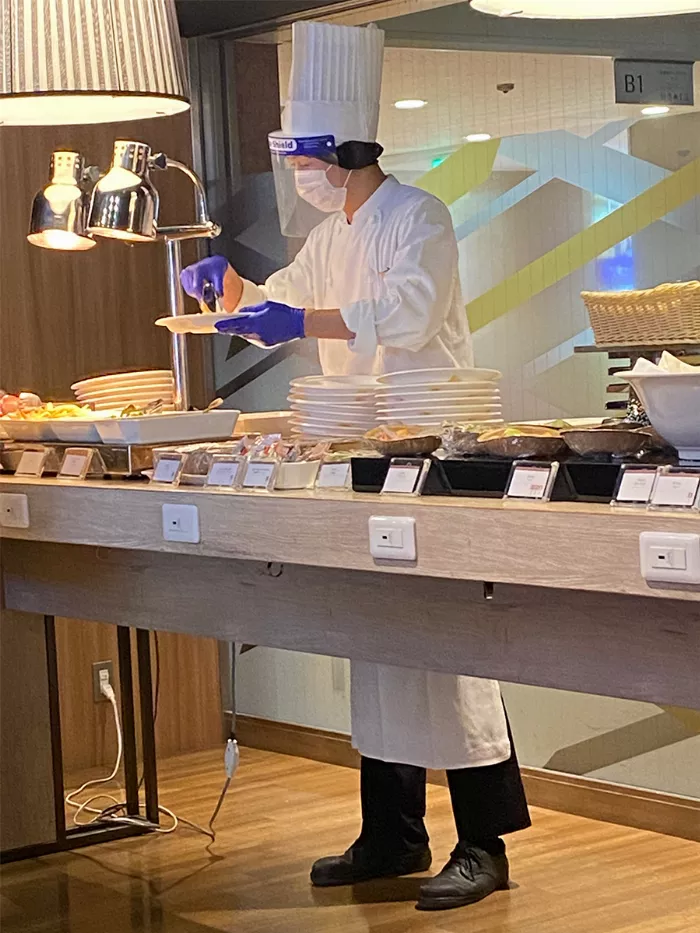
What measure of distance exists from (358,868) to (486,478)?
148 centimetres

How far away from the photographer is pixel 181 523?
2469 millimetres

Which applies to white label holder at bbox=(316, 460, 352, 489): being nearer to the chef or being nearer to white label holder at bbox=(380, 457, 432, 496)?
white label holder at bbox=(380, 457, 432, 496)

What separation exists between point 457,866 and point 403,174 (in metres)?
1.87

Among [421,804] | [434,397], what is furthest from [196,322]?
[421,804]

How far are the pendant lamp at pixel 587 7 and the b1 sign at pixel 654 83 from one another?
4.20 ft

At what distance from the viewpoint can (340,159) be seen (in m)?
2.96

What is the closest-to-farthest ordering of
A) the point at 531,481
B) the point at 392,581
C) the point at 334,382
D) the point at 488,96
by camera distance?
the point at 531,481, the point at 392,581, the point at 334,382, the point at 488,96

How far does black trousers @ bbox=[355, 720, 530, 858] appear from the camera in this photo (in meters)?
3.08

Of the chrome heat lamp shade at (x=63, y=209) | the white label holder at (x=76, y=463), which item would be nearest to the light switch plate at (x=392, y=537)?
the white label holder at (x=76, y=463)

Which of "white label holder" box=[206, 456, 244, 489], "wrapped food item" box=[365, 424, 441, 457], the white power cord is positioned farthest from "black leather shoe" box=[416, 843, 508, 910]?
"wrapped food item" box=[365, 424, 441, 457]

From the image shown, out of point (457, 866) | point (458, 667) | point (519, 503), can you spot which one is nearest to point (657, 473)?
point (519, 503)

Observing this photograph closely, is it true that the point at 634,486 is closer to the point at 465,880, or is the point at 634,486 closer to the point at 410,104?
the point at 465,880

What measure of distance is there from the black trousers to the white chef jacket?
0.07 meters

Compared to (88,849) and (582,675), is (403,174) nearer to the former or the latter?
(88,849)
